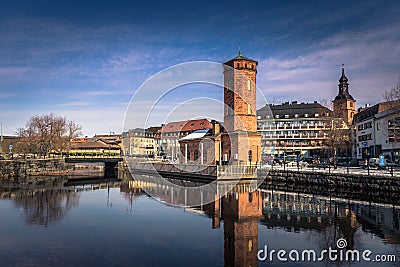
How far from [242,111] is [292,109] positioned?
45.3m

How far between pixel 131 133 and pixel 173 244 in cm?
8948

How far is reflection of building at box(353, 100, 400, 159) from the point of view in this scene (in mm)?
44344

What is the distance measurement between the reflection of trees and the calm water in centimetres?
7

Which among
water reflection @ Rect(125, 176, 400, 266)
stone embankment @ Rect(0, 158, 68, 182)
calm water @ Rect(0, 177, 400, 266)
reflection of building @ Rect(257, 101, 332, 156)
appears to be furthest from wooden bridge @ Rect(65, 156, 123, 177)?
water reflection @ Rect(125, 176, 400, 266)

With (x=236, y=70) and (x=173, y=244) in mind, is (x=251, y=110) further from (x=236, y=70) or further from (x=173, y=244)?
(x=173, y=244)

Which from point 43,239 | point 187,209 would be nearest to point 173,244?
point 43,239

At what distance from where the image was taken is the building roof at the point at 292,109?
8625cm

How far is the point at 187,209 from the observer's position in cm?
2466

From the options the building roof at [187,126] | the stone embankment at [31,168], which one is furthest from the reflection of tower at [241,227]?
the building roof at [187,126]

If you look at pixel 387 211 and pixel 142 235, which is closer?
pixel 142 235

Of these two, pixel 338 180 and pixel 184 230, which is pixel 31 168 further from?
pixel 338 180

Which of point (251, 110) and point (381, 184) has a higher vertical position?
point (251, 110)

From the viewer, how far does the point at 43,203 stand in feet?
88.0

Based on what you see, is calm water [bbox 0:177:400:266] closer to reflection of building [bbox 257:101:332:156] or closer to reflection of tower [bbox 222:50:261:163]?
reflection of tower [bbox 222:50:261:163]
